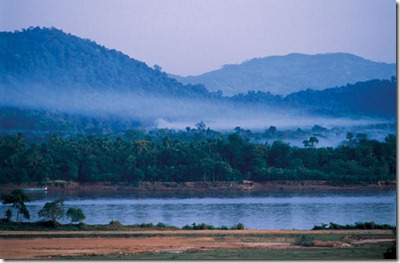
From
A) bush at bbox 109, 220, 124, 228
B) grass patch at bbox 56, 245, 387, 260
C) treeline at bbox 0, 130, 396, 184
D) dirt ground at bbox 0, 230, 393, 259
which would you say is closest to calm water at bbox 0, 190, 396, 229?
treeline at bbox 0, 130, 396, 184

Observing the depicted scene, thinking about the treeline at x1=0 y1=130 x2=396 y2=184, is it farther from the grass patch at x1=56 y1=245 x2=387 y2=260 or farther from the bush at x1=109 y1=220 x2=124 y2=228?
the grass patch at x1=56 y1=245 x2=387 y2=260

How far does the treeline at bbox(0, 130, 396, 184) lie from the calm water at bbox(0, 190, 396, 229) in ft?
1.60

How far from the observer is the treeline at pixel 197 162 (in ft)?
47.7

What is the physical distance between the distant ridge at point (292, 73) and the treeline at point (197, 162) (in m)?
1.09

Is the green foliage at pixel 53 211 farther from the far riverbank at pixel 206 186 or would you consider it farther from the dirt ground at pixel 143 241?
the far riverbank at pixel 206 186

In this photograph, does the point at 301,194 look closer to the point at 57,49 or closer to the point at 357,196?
the point at 357,196

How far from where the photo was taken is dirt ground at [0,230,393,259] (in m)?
8.97

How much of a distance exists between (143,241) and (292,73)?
20.3ft

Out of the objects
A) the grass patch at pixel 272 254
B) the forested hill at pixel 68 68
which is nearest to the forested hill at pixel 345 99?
the forested hill at pixel 68 68

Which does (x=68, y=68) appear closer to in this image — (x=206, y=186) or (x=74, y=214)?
(x=206, y=186)

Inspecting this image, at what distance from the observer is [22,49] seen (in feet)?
63.1

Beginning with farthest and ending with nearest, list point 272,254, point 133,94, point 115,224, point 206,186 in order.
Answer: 1. point 133,94
2. point 206,186
3. point 115,224
4. point 272,254

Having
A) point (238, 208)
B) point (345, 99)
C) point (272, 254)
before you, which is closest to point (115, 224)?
point (272, 254)

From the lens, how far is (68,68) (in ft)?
62.5
